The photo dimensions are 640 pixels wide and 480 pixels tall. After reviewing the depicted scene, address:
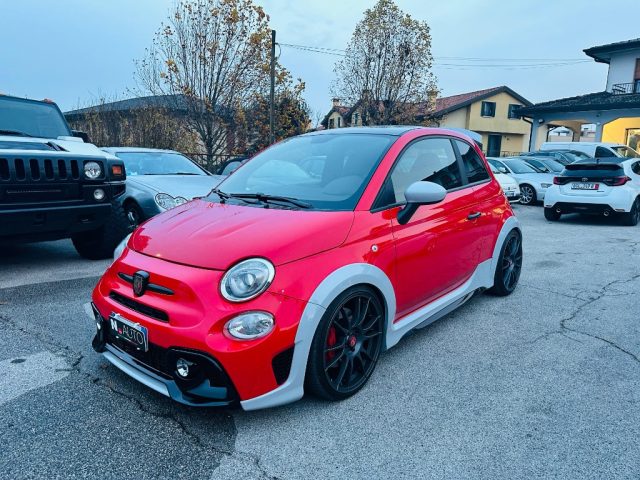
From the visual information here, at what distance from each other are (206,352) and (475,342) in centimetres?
219

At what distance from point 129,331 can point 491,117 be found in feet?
131

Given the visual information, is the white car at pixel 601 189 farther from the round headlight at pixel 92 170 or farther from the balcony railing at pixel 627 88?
the balcony railing at pixel 627 88

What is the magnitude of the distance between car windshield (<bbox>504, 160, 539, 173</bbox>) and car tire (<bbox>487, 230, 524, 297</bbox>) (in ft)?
32.9

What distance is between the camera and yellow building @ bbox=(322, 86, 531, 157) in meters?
36.3

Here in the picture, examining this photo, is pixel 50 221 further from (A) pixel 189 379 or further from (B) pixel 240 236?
(A) pixel 189 379

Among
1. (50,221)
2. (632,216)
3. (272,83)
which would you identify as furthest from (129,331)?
(272,83)

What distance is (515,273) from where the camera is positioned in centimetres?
456

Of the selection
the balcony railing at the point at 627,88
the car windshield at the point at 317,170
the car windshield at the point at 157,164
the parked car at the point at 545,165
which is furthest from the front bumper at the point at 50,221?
the balcony railing at the point at 627,88

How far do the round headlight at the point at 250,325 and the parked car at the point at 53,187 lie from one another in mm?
3368

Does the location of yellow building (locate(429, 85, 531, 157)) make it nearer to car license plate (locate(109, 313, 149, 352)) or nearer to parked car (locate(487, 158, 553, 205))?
parked car (locate(487, 158, 553, 205))

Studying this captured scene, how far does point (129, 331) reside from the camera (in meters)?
2.34

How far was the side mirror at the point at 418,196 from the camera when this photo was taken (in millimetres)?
2785

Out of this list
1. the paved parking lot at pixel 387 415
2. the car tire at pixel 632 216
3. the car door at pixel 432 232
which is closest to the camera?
the paved parking lot at pixel 387 415

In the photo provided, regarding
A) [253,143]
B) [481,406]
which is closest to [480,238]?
[481,406]
